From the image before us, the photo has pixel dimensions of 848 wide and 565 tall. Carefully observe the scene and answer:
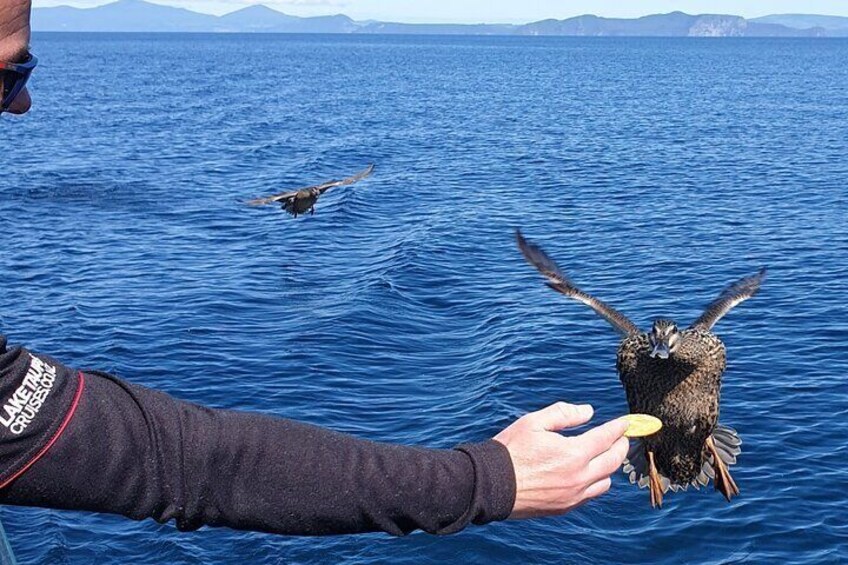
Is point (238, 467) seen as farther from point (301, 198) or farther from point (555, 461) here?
point (301, 198)

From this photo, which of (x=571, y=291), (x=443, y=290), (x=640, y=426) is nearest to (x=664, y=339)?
(x=571, y=291)

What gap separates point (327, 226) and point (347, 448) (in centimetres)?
3204

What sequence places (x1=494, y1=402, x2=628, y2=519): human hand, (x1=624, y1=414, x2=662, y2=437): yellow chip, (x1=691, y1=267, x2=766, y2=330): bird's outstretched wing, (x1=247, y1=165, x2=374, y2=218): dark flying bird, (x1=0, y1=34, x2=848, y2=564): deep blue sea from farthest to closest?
(x1=247, y1=165, x2=374, y2=218): dark flying bird, (x1=0, y1=34, x2=848, y2=564): deep blue sea, (x1=691, y1=267, x2=766, y2=330): bird's outstretched wing, (x1=624, y1=414, x2=662, y2=437): yellow chip, (x1=494, y1=402, x2=628, y2=519): human hand

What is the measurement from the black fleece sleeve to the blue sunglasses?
526 mm

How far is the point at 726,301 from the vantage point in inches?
431

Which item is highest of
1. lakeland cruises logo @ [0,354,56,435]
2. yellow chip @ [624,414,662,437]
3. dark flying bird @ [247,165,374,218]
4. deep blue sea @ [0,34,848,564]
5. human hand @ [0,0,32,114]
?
human hand @ [0,0,32,114]

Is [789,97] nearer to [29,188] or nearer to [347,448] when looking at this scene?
[29,188]

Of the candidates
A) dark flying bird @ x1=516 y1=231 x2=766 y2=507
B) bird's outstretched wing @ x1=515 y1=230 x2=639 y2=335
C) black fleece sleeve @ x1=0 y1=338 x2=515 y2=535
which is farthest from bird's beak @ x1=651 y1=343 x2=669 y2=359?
black fleece sleeve @ x1=0 y1=338 x2=515 y2=535

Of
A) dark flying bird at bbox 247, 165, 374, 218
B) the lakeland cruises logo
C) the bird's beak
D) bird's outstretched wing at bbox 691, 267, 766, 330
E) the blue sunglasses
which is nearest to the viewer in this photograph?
the lakeland cruises logo

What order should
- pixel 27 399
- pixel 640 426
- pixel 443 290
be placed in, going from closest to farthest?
pixel 27 399 < pixel 640 426 < pixel 443 290

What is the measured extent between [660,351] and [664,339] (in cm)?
16

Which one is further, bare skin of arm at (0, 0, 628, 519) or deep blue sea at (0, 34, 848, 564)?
deep blue sea at (0, 34, 848, 564)

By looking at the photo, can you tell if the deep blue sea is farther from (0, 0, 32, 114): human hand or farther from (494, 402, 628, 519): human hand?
(0, 0, 32, 114): human hand

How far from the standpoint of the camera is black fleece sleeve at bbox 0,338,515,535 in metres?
2.23
